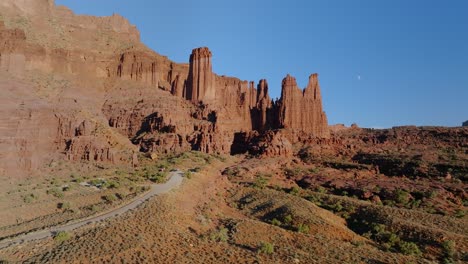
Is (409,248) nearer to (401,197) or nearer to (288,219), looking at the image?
(288,219)

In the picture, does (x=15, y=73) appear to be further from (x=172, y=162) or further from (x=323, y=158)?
(x=323, y=158)

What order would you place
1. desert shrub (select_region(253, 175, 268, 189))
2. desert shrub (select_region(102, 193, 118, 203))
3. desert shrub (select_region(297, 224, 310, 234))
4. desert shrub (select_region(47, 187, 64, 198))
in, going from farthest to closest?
desert shrub (select_region(253, 175, 268, 189)), desert shrub (select_region(47, 187, 64, 198)), desert shrub (select_region(102, 193, 118, 203)), desert shrub (select_region(297, 224, 310, 234))

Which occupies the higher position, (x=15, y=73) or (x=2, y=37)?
(x=2, y=37)

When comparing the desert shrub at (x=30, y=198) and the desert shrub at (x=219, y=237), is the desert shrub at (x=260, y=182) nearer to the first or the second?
the desert shrub at (x=219, y=237)

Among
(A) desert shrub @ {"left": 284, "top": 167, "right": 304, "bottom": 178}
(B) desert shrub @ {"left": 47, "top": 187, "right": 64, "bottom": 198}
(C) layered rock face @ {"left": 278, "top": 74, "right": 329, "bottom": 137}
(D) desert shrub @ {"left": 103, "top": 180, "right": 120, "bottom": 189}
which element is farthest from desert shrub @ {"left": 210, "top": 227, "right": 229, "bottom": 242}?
(C) layered rock face @ {"left": 278, "top": 74, "right": 329, "bottom": 137}

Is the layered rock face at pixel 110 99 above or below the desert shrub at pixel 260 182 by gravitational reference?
above

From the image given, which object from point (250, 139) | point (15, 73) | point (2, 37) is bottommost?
point (250, 139)

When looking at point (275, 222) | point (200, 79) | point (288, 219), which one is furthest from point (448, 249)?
point (200, 79)

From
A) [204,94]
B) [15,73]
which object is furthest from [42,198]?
[204,94]

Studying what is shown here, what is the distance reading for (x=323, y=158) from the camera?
6900 centimetres

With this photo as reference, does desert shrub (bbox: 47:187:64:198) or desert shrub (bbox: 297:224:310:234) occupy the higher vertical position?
desert shrub (bbox: 47:187:64:198)

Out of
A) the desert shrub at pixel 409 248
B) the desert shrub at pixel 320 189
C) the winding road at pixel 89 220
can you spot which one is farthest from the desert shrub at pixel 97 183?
the desert shrub at pixel 409 248

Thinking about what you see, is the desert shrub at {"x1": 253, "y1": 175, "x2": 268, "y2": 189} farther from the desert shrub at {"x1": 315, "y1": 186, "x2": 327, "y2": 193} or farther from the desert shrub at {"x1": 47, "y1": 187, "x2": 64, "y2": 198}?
the desert shrub at {"x1": 47, "y1": 187, "x2": 64, "y2": 198}

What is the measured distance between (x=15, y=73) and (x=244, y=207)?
50720 mm
